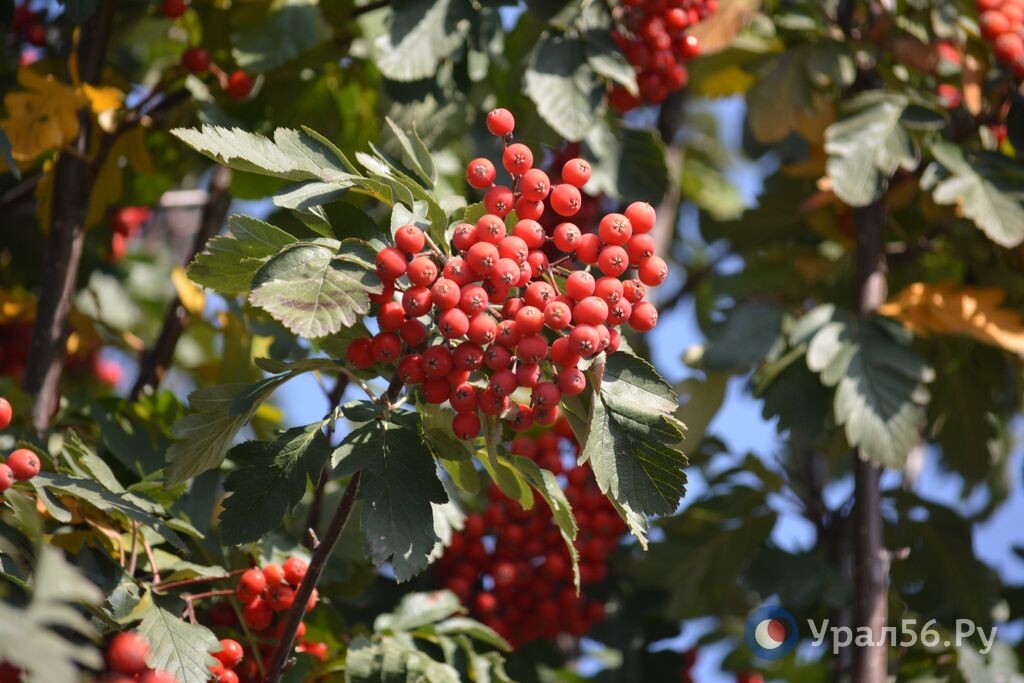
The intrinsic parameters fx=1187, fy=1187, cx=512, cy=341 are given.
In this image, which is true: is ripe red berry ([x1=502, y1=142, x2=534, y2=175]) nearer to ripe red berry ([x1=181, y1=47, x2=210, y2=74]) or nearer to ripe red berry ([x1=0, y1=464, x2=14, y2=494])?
ripe red berry ([x1=0, y1=464, x2=14, y2=494])

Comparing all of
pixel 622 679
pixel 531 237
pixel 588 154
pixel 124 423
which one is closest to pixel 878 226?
A: pixel 588 154

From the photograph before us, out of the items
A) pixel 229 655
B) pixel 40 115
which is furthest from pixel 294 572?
pixel 40 115

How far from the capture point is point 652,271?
1.81m

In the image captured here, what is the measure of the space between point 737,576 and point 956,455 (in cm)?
65

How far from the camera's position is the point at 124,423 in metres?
2.32

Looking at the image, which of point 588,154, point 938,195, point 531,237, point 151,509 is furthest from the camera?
point 588,154

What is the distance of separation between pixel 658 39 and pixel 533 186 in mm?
1170

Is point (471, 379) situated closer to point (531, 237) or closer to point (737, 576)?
point (531, 237)

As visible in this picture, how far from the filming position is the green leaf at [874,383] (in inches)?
104

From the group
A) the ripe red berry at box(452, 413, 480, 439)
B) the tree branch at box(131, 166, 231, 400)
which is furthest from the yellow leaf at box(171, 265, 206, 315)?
the ripe red berry at box(452, 413, 480, 439)

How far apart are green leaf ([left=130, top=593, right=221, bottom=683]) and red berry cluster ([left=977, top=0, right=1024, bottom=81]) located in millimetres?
2228

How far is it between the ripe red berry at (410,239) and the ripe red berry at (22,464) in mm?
620

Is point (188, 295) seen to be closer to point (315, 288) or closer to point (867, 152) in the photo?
point (315, 288)

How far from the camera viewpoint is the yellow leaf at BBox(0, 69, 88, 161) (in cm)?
238
